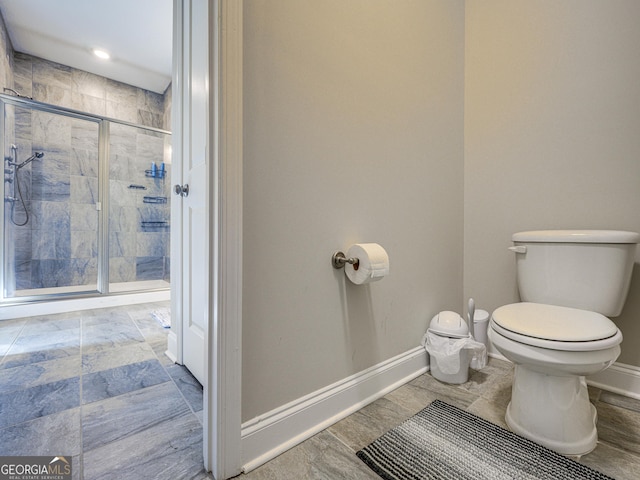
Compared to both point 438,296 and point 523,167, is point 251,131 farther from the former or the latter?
point 523,167

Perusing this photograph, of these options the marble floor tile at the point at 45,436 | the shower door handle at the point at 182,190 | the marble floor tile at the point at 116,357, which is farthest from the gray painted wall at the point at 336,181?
the marble floor tile at the point at 116,357

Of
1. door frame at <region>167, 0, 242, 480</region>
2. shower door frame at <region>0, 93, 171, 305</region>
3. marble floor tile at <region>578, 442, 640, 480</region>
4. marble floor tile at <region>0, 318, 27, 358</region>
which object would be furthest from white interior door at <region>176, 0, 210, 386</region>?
shower door frame at <region>0, 93, 171, 305</region>

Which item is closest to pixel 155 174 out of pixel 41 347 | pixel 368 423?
pixel 41 347

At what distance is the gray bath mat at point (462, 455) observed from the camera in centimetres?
82

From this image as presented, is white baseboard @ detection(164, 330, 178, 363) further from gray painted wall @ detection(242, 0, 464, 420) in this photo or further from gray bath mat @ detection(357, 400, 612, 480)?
gray bath mat @ detection(357, 400, 612, 480)

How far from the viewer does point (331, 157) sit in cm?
106

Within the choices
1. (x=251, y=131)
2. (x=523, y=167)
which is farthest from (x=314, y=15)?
(x=523, y=167)

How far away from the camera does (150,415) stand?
1.09 m

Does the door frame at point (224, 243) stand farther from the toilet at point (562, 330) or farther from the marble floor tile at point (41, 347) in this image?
the marble floor tile at point (41, 347)

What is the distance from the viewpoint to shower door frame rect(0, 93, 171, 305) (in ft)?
7.89

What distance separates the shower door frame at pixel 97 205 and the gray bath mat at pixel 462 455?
2.97 meters

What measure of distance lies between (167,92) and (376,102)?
3.72 metres

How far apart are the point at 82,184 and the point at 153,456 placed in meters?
3.47

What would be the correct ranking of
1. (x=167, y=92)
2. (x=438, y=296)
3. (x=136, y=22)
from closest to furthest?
(x=438, y=296)
(x=136, y=22)
(x=167, y=92)
